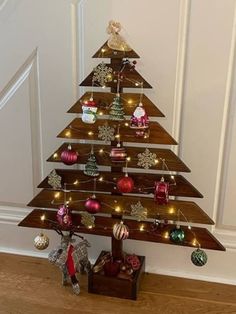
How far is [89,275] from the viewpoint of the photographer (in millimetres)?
1355

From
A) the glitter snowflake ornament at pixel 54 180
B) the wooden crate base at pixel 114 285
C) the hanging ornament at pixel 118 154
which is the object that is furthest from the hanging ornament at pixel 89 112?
the wooden crate base at pixel 114 285

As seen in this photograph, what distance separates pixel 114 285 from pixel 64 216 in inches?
11.6

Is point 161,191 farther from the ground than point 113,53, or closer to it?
closer to it

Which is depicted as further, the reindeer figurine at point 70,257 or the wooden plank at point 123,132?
the reindeer figurine at point 70,257

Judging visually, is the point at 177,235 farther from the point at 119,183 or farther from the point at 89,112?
the point at 89,112

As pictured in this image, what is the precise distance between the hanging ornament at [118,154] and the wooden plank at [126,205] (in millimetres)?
Result: 138

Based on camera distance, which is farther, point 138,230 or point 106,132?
point 138,230

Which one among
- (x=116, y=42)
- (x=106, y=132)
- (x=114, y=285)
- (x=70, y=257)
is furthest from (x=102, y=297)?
(x=116, y=42)

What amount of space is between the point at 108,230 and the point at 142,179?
0.70ft

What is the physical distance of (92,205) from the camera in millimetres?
1253

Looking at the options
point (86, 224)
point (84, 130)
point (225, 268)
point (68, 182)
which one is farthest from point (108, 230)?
point (225, 268)

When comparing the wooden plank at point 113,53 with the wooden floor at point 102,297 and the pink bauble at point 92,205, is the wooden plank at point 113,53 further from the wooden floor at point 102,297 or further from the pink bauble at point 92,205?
the wooden floor at point 102,297

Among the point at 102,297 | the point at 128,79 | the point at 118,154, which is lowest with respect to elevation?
the point at 102,297

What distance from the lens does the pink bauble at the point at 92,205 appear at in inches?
49.4
